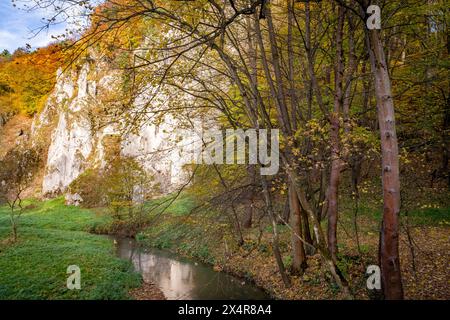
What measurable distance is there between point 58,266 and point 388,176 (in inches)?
419

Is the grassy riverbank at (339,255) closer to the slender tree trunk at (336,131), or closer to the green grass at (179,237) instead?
the green grass at (179,237)

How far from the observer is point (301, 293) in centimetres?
814

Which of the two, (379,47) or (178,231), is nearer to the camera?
(379,47)

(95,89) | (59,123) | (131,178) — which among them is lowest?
(131,178)

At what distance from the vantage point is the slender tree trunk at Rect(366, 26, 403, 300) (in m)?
4.70

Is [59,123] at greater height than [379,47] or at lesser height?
greater

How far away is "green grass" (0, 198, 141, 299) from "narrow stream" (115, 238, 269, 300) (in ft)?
3.05

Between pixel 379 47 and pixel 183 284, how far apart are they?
9.32 metres

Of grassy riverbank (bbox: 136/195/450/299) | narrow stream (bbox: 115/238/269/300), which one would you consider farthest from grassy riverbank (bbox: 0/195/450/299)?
narrow stream (bbox: 115/238/269/300)

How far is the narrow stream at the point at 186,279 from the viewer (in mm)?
9680

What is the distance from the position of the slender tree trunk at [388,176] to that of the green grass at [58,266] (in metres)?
7.27

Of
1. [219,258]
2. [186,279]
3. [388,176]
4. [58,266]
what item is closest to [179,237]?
[219,258]
